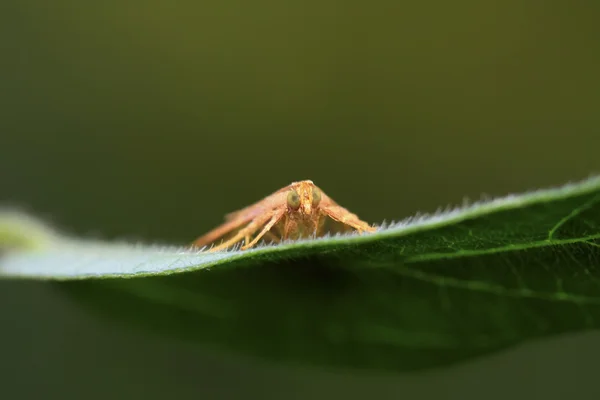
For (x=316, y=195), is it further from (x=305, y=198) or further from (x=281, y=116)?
(x=281, y=116)

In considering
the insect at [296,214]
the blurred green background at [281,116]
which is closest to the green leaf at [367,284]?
the insect at [296,214]

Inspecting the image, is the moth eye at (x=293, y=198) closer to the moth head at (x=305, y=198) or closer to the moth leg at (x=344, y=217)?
the moth head at (x=305, y=198)

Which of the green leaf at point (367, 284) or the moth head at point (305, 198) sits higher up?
the moth head at point (305, 198)

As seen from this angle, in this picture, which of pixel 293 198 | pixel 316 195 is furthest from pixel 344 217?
pixel 293 198

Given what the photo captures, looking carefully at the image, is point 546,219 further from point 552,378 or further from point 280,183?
point 280,183

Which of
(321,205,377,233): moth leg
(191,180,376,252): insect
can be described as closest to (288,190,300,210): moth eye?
(191,180,376,252): insect

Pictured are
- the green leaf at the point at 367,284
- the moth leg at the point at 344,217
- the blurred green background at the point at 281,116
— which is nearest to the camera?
the green leaf at the point at 367,284
